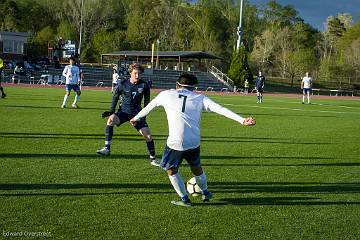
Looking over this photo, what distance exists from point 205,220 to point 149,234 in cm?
88

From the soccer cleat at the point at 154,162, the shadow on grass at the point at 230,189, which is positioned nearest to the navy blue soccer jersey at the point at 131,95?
the soccer cleat at the point at 154,162

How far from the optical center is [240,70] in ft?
199

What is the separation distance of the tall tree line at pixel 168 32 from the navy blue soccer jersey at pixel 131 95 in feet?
229

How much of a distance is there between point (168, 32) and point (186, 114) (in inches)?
3265

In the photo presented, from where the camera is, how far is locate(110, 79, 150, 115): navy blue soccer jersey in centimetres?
1027

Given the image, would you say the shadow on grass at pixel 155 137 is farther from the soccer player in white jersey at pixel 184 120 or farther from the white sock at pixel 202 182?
the soccer player in white jersey at pixel 184 120

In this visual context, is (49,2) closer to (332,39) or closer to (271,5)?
(271,5)

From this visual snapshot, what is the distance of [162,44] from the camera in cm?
8525

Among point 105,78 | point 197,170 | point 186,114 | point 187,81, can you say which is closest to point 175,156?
point 197,170

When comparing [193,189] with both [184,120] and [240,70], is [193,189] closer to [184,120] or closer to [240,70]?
[184,120]

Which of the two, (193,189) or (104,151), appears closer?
(193,189)

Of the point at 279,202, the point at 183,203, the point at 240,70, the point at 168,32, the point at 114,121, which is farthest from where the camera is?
the point at 168,32

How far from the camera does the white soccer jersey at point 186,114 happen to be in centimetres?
667

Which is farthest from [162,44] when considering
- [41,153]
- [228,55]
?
[41,153]
